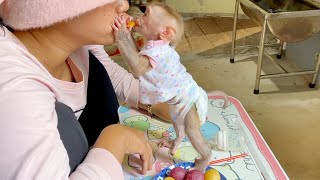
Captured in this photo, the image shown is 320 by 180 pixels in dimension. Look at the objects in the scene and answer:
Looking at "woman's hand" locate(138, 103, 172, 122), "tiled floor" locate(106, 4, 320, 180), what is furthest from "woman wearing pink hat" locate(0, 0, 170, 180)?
"tiled floor" locate(106, 4, 320, 180)

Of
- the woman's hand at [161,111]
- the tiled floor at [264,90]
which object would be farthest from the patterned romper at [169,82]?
the tiled floor at [264,90]

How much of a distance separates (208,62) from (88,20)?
234 cm

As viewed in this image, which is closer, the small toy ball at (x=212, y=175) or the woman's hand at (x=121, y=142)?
the woman's hand at (x=121, y=142)

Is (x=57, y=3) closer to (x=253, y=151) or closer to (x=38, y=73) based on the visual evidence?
(x=38, y=73)

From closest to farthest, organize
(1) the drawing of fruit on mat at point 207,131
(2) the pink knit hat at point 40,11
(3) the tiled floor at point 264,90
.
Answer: (2) the pink knit hat at point 40,11, (1) the drawing of fruit on mat at point 207,131, (3) the tiled floor at point 264,90

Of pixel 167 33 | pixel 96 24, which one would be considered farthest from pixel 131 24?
pixel 96 24

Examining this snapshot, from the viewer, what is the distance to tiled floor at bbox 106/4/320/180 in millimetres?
1981

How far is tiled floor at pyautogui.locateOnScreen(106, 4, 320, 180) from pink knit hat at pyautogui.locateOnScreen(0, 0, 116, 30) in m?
1.47

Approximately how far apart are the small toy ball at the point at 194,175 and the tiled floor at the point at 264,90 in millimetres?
972

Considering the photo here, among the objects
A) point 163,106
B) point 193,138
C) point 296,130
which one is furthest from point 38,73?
point 296,130

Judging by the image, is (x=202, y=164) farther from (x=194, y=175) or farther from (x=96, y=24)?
(x=96, y=24)

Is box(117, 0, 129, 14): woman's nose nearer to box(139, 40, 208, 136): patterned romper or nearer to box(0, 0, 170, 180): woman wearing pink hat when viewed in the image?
box(0, 0, 170, 180): woman wearing pink hat

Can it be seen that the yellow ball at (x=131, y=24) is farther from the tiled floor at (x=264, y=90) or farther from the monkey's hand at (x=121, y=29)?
the tiled floor at (x=264, y=90)

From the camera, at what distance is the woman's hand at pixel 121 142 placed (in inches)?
31.6
